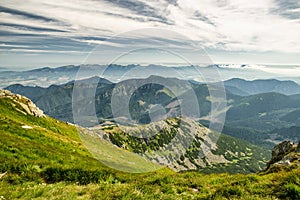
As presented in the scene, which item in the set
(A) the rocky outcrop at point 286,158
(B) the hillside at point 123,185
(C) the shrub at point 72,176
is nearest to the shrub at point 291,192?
(B) the hillside at point 123,185

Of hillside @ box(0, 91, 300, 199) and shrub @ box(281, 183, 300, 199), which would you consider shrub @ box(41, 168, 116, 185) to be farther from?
shrub @ box(281, 183, 300, 199)

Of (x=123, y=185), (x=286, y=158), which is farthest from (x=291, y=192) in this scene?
(x=286, y=158)

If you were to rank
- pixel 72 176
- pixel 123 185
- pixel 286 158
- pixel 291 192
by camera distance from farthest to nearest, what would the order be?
pixel 286 158 < pixel 72 176 < pixel 123 185 < pixel 291 192

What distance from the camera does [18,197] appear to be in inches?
456

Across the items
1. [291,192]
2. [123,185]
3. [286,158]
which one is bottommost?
[286,158]

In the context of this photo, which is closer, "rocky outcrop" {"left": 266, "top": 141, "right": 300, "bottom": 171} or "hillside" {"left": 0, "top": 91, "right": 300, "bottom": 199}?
"hillside" {"left": 0, "top": 91, "right": 300, "bottom": 199}

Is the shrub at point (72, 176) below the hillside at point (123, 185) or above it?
below

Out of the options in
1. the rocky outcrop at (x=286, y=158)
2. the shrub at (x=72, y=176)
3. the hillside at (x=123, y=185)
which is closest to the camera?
the hillside at (x=123, y=185)

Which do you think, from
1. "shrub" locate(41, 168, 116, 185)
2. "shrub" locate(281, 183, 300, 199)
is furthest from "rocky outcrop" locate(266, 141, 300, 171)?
"shrub" locate(41, 168, 116, 185)

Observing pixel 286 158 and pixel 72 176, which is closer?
pixel 72 176

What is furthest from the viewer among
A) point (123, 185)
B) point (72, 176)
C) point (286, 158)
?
point (286, 158)

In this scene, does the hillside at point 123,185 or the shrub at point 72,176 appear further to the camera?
the shrub at point 72,176

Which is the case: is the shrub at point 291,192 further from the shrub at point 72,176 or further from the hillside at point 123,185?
the shrub at point 72,176

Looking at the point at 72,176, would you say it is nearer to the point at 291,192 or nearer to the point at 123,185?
the point at 123,185
